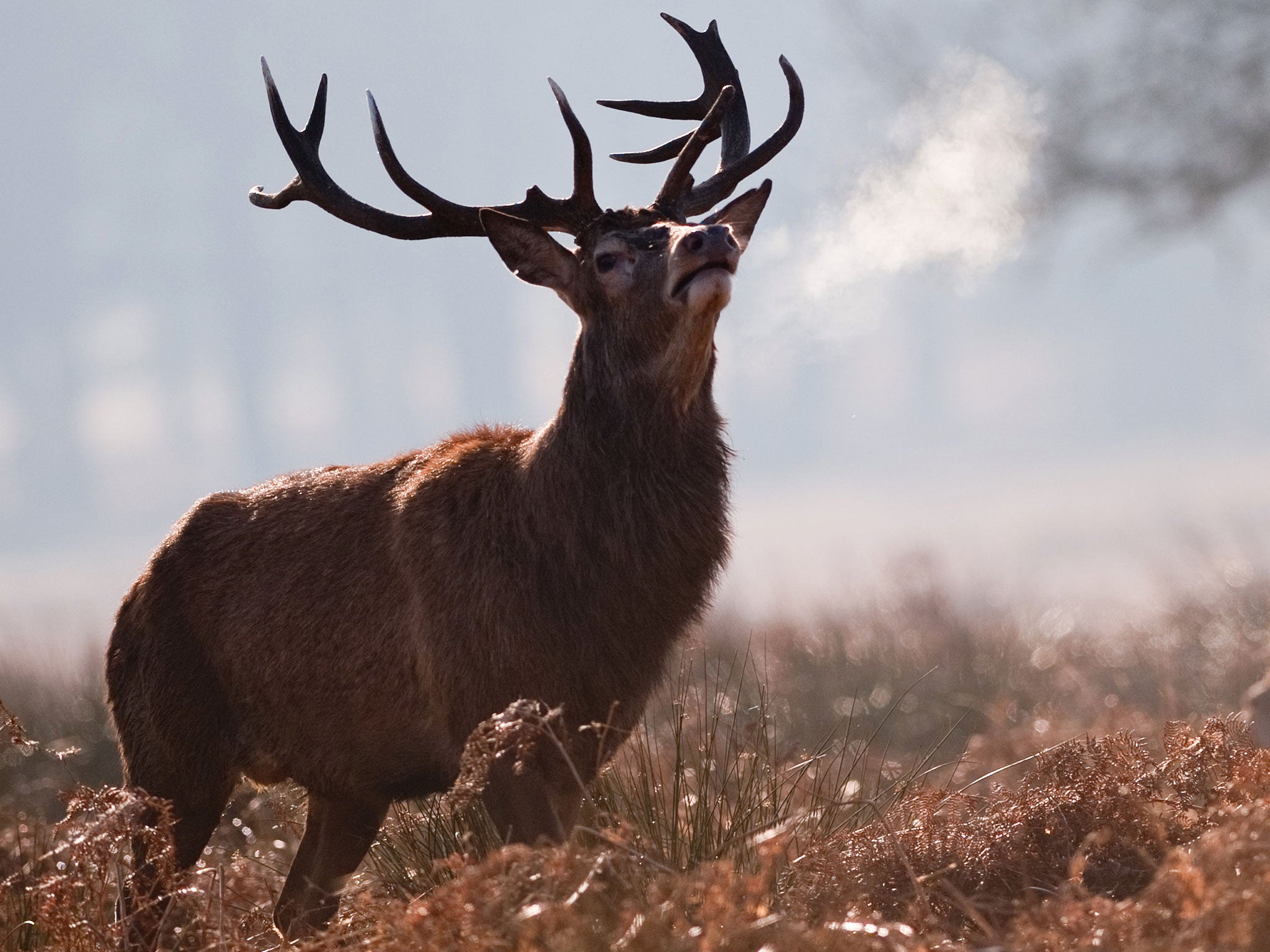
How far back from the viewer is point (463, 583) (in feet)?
15.3

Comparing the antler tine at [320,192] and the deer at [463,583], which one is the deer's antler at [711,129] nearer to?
the deer at [463,583]

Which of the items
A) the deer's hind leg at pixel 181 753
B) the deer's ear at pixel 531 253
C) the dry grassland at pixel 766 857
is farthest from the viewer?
the deer's ear at pixel 531 253

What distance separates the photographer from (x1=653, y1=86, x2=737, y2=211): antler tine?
217 inches

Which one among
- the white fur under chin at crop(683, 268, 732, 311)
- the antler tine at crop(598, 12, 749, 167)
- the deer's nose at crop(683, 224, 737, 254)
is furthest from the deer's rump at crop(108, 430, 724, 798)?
the antler tine at crop(598, 12, 749, 167)

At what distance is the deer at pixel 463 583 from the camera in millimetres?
4551

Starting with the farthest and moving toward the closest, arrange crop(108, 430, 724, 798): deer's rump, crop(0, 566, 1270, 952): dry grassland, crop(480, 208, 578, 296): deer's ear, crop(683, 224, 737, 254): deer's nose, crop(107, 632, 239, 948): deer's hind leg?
1. crop(480, 208, 578, 296): deer's ear
2. crop(107, 632, 239, 948): deer's hind leg
3. crop(683, 224, 737, 254): deer's nose
4. crop(108, 430, 724, 798): deer's rump
5. crop(0, 566, 1270, 952): dry grassland

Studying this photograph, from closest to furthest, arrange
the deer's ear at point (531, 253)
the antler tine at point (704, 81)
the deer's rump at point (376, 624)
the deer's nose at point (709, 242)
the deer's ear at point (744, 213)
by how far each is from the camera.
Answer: the deer's rump at point (376, 624), the deer's nose at point (709, 242), the deer's ear at point (531, 253), the deer's ear at point (744, 213), the antler tine at point (704, 81)

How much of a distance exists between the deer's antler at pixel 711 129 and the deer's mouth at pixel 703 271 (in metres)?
0.90

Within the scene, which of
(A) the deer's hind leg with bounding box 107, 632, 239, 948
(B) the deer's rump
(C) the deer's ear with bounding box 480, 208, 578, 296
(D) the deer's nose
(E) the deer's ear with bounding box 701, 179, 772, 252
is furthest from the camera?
(E) the deer's ear with bounding box 701, 179, 772, 252

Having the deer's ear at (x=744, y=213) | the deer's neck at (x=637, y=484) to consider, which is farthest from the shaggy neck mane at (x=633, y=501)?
the deer's ear at (x=744, y=213)

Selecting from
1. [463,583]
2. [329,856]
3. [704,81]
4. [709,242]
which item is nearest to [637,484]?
[463,583]

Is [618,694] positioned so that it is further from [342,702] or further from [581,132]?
[581,132]

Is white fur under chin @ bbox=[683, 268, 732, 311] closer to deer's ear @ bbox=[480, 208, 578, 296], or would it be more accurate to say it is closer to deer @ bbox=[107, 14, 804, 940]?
deer @ bbox=[107, 14, 804, 940]

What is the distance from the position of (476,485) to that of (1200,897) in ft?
9.16
